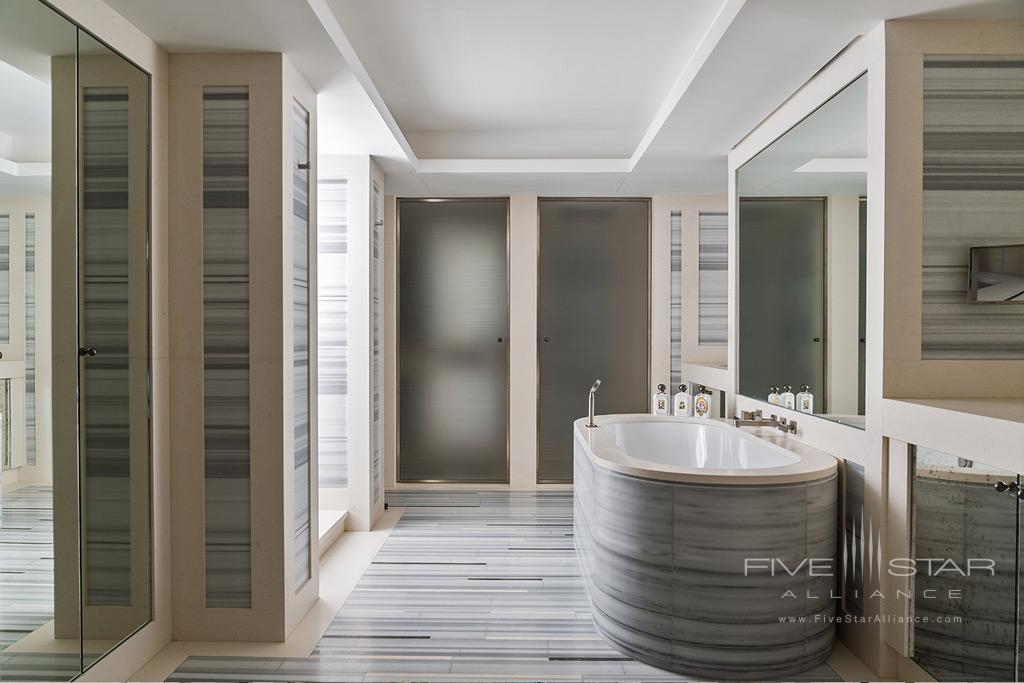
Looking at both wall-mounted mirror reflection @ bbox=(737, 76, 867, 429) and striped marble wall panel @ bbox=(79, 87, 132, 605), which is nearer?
striped marble wall panel @ bbox=(79, 87, 132, 605)

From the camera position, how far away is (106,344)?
210 centimetres

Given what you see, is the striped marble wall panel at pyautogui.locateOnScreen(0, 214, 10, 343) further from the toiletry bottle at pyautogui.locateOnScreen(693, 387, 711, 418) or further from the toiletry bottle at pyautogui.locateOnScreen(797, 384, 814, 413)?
the toiletry bottle at pyautogui.locateOnScreen(693, 387, 711, 418)

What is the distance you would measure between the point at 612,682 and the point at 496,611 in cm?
73

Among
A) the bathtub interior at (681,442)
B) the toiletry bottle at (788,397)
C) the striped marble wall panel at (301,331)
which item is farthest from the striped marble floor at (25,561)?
the toiletry bottle at (788,397)

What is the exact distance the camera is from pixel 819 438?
2.72 metres

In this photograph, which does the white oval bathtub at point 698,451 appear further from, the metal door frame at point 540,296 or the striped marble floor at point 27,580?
the striped marble floor at point 27,580

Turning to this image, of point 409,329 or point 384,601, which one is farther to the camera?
point 409,329

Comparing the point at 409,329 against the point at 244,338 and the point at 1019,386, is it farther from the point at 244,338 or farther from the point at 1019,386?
the point at 1019,386

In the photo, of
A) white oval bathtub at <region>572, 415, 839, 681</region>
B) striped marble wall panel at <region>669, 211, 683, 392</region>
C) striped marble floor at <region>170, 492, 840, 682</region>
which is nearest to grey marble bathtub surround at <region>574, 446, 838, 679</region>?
white oval bathtub at <region>572, 415, 839, 681</region>

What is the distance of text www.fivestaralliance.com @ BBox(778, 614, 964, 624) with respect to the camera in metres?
1.98

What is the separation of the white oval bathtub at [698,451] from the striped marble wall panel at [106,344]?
1.76 m

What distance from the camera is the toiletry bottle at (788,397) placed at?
120 inches

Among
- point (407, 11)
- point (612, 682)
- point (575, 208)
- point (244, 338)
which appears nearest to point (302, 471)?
point (244, 338)

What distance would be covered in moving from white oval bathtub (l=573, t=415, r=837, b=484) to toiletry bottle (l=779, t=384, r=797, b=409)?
0.16m
